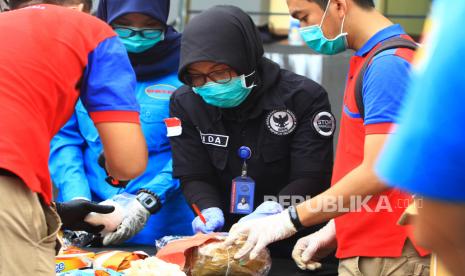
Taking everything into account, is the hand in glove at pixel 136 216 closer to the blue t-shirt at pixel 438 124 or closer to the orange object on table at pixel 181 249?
the orange object on table at pixel 181 249

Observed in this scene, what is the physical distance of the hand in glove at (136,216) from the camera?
309cm

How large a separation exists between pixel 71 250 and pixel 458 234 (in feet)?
7.13

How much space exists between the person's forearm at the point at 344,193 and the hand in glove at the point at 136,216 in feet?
2.92

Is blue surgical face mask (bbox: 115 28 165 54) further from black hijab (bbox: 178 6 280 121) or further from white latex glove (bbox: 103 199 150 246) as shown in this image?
white latex glove (bbox: 103 199 150 246)

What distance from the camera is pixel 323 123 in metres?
3.03

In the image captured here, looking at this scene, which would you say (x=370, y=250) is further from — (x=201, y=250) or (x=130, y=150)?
(x=130, y=150)

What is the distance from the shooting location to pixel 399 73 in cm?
220

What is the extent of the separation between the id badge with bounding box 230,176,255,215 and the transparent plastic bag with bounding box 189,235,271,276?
32cm

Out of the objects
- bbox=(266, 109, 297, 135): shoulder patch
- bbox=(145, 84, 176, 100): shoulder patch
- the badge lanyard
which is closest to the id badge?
the badge lanyard

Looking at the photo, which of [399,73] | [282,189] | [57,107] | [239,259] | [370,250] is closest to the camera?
[57,107]

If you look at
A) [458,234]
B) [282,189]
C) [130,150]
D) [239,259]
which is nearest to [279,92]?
[282,189]

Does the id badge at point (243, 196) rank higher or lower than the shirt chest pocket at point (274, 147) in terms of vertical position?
lower

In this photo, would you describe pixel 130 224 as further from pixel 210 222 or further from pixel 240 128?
pixel 240 128

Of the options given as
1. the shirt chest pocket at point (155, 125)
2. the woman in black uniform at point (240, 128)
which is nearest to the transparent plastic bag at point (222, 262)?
the woman in black uniform at point (240, 128)
